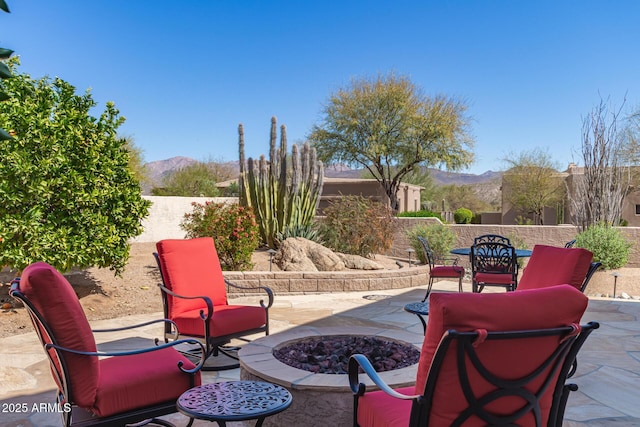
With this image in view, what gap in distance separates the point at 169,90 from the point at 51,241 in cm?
3337

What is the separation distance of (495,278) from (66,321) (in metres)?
5.86

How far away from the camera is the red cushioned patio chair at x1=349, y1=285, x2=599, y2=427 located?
5.74ft

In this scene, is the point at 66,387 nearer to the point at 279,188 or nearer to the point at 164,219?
the point at 279,188

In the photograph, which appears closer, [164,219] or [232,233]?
[232,233]

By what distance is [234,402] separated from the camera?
227 centimetres

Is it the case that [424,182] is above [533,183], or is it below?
above

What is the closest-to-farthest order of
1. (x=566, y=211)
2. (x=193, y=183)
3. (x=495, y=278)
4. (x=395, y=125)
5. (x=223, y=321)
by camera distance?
(x=223, y=321) → (x=495, y=278) → (x=395, y=125) → (x=566, y=211) → (x=193, y=183)

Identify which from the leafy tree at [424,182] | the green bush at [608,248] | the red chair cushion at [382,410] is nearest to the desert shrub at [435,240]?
the green bush at [608,248]

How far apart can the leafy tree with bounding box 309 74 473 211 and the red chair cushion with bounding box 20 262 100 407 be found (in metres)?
23.3

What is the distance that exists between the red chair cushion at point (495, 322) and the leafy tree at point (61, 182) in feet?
19.7

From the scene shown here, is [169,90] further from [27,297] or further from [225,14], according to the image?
[27,297]

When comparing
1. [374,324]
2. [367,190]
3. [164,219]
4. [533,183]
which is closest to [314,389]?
[374,324]

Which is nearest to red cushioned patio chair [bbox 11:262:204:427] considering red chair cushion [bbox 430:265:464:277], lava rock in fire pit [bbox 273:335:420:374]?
lava rock in fire pit [bbox 273:335:420:374]

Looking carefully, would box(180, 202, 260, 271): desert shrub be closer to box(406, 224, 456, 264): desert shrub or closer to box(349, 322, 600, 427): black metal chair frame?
box(406, 224, 456, 264): desert shrub
